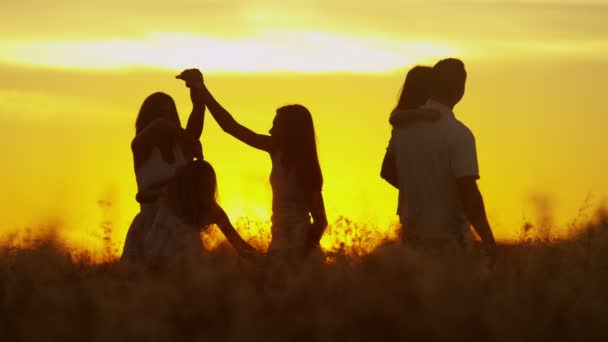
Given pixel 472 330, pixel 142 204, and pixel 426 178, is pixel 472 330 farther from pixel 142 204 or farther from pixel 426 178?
pixel 142 204

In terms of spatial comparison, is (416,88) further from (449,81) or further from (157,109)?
(157,109)

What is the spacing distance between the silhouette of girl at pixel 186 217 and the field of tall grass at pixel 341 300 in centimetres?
97

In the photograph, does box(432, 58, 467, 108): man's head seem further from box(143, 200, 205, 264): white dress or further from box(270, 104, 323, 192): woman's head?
box(143, 200, 205, 264): white dress

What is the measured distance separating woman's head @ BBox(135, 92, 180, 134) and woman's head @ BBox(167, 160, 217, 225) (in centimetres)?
64

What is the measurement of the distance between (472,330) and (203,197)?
11.6 ft

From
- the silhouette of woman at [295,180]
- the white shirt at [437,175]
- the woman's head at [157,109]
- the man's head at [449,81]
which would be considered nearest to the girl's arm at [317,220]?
the silhouette of woman at [295,180]

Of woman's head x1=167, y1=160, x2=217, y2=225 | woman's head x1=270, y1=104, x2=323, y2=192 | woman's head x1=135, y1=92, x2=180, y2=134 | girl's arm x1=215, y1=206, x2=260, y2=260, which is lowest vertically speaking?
girl's arm x1=215, y1=206, x2=260, y2=260

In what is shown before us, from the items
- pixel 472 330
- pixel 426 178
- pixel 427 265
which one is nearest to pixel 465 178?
pixel 426 178

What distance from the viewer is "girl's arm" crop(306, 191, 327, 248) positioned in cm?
1048

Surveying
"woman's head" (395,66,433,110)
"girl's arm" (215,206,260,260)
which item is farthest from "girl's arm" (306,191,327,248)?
"woman's head" (395,66,433,110)

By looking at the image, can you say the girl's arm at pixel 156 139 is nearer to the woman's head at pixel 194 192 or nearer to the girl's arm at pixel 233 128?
the girl's arm at pixel 233 128

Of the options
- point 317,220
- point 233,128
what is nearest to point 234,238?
Answer: point 317,220

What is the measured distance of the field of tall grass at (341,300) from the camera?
7.41 metres

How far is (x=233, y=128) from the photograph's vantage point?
36.8ft
